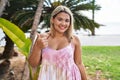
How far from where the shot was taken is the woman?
8.77 ft

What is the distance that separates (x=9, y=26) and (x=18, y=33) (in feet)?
0.37

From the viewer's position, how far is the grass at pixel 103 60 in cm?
809

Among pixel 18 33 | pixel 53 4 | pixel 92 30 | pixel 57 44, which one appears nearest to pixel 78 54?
pixel 57 44

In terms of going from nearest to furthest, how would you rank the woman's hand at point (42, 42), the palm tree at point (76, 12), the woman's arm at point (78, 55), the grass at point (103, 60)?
the woman's hand at point (42, 42)
the woman's arm at point (78, 55)
the palm tree at point (76, 12)
the grass at point (103, 60)

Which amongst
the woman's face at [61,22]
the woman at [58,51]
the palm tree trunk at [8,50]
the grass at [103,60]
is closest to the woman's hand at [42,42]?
the woman at [58,51]

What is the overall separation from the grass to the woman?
16.9 feet

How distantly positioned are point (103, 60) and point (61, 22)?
692 centimetres

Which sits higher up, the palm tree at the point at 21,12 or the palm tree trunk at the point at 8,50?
the palm tree at the point at 21,12

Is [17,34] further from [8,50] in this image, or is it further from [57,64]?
[8,50]

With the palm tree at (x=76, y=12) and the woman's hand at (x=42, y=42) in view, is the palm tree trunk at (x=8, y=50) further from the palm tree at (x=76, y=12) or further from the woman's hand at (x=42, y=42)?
the woman's hand at (x=42, y=42)

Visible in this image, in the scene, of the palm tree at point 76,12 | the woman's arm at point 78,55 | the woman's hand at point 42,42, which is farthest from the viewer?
the palm tree at point 76,12

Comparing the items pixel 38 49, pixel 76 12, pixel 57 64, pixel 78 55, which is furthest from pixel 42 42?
pixel 76 12

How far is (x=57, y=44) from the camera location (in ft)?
8.96

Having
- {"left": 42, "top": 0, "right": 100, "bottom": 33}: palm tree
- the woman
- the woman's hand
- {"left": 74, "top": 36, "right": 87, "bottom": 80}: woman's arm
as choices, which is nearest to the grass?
{"left": 42, "top": 0, "right": 100, "bottom": 33}: palm tree
